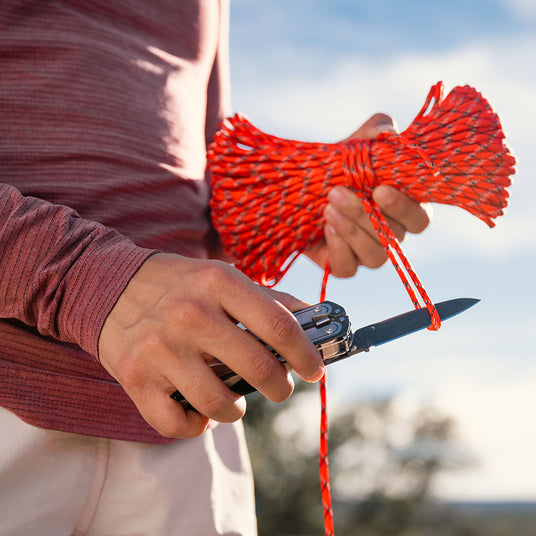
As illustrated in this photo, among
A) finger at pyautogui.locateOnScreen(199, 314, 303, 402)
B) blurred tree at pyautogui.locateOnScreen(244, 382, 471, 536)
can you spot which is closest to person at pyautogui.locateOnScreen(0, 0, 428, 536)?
finger at pyautogui.locateOnScreen(199, 314, 303, 402)

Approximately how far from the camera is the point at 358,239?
43.4 inches

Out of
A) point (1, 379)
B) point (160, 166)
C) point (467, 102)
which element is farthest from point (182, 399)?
point (467, 102)

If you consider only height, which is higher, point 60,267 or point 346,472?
point 60,267

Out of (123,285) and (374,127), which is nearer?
(123,285)

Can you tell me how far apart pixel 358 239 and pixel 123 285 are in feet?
1.64

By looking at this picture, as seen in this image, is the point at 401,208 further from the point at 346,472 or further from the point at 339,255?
the point at 346,472

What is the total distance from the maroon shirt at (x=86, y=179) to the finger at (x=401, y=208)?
294mm

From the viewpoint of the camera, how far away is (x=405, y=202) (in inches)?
41.3

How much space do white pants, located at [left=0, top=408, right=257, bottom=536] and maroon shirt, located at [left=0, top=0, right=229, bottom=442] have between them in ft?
0.12

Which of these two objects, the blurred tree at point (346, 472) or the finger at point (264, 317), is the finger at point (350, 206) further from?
the blurred tree at point (346, 472)

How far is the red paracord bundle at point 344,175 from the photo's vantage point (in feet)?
3.31

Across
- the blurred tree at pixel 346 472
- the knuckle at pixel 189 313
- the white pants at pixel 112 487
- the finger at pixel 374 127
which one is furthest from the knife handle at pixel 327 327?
the blurred tree at pixel 346 472

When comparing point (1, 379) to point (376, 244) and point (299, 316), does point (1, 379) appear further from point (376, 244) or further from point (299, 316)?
point (376, 244)

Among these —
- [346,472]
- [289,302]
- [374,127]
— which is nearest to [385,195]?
[374,127]
